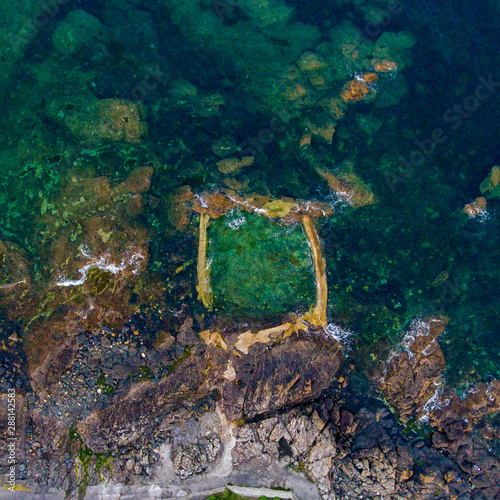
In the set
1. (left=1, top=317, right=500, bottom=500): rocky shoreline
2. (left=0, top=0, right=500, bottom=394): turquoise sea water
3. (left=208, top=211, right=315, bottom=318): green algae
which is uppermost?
(left=0, top=0, right=500, bottom=394): turquoise sea water

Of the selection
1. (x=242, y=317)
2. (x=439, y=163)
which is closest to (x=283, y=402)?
(x=242, y=317)

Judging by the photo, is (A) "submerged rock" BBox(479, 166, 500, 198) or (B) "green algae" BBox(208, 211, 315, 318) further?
(A) "submerged rock" BBox(479, 166, 500, 198)

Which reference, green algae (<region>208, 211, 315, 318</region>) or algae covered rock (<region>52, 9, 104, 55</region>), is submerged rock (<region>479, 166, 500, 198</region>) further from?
algae covered rock (<region>52, 9, 104, 55</region>)

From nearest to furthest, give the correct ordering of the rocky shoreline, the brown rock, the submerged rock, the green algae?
the rocky shoreline
the brown rock
the green algae
the submerged rock

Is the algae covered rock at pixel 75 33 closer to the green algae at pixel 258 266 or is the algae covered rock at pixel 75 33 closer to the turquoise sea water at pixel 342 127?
the turquoise sea water at pixel 342 127

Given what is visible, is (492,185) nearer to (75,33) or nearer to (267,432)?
(267,432)

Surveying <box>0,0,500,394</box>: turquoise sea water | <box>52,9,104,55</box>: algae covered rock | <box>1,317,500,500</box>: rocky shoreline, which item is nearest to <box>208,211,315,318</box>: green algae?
<box>0,0,500,394</box>: turquoise sea water

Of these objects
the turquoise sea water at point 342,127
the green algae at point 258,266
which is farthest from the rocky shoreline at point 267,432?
the turquoise sea water at point 342,127
